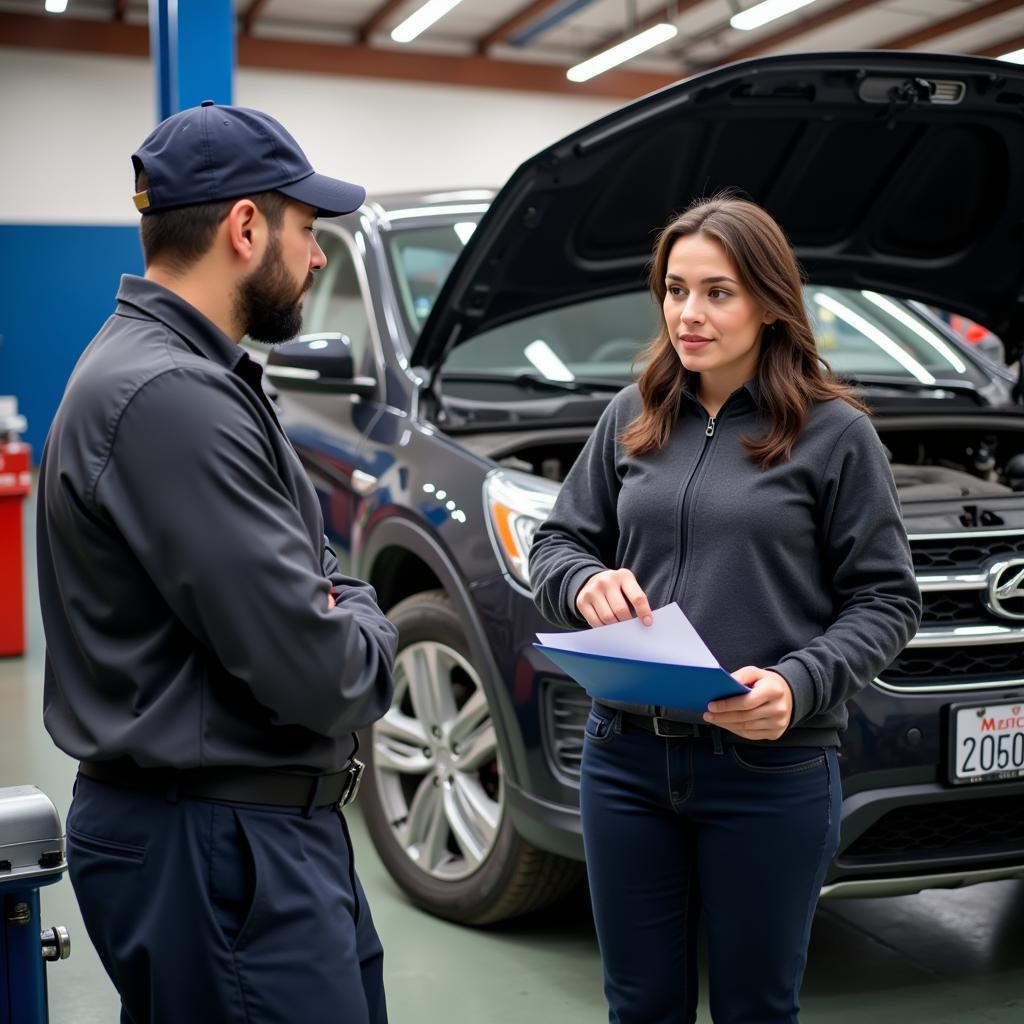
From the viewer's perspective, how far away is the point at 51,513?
4.84 ft

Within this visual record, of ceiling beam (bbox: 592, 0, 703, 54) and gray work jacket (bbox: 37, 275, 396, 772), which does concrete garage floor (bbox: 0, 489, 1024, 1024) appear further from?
ceiling beam (bbox: 592, 0, 703, 54)

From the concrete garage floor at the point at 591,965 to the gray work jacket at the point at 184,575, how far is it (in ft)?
5.03

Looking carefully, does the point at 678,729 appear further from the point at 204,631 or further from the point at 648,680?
the point at 204,631

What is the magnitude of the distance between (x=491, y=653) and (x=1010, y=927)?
1.43 m

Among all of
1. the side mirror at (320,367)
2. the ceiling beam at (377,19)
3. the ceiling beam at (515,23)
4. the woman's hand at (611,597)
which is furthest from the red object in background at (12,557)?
the ceiling beam at (515,23)

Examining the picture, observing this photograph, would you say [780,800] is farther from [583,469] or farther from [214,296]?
[214,296]

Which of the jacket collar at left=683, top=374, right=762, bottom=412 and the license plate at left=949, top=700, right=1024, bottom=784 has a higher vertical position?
the jacket collar at left=683, top=374, right=762, bottom=412

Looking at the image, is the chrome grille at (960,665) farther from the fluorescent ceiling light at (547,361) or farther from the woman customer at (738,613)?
the fluorescent ceiling light at (547,361)

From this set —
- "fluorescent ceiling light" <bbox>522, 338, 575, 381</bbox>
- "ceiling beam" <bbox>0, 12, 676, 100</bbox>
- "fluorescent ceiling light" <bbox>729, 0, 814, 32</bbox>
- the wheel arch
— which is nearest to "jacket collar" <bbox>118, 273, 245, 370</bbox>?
the wheel arch

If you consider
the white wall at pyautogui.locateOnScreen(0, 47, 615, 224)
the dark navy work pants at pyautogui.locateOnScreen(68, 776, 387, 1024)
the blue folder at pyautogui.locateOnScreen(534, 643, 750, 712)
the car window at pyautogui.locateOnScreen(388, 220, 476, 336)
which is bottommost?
the dark navy work pants at pyautogui.locateOnScreen(68, 776, 387, 1024)

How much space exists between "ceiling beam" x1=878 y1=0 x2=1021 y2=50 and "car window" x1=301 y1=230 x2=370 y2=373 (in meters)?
11.2

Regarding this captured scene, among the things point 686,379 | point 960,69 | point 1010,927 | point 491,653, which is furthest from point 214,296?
point 1010,927

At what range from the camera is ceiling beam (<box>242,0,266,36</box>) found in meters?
15.4

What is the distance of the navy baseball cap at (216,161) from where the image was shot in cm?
149
